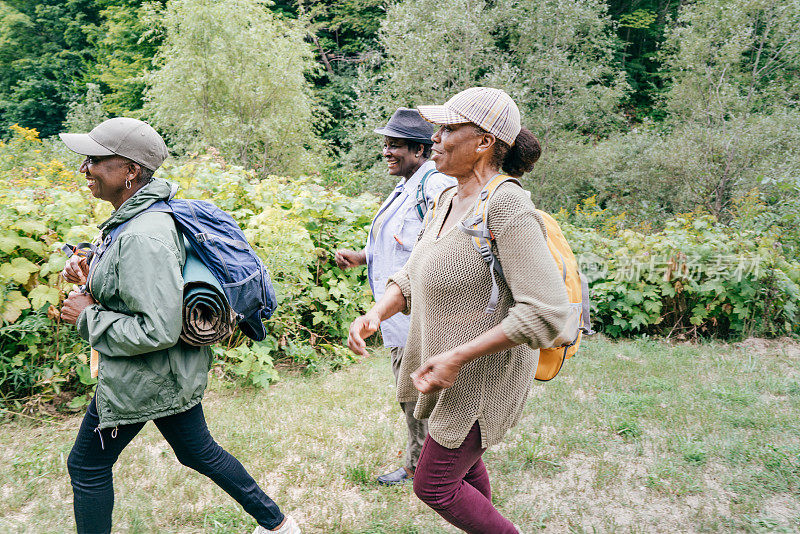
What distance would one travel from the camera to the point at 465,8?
15.4 metres

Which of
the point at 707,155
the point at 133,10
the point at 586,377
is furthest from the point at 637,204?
the point at 133,10

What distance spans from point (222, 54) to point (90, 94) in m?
10.9

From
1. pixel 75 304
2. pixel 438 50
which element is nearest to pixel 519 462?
pixel 75 304

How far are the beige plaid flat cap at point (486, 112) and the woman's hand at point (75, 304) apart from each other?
5.24 ft

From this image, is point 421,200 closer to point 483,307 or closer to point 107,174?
point 483,307

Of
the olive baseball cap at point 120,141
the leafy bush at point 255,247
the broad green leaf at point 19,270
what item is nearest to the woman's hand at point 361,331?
the olive baseball cap at point 120,141

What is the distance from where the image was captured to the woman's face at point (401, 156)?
344 cm

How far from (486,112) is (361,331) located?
935 mm

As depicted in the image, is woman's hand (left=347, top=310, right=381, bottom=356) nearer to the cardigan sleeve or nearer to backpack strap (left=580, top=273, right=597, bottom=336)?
the cardigan sleeve

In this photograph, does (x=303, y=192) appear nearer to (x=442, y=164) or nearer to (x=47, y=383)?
(x=47, y=383)

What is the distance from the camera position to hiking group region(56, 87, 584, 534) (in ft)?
6.41

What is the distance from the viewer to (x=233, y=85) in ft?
59.5

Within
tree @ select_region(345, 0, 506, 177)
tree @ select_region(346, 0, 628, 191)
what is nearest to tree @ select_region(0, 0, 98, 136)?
tree @ select_region(345, 0, 506, 177)

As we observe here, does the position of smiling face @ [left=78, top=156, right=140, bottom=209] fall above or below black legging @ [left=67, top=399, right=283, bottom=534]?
above
